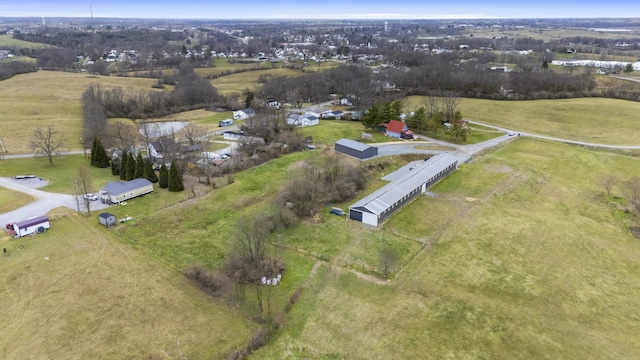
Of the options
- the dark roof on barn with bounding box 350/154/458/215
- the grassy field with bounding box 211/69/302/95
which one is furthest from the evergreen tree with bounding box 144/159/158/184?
the grassy field with bounding box 211/69/302/95

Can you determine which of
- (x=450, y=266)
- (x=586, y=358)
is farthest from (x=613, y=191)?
(x=586, y=358)

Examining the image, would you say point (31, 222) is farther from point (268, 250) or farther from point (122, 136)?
point (122, 136)

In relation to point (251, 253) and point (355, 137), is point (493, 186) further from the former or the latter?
point (251, 253)

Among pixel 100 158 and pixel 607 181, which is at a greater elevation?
pixel 100 158

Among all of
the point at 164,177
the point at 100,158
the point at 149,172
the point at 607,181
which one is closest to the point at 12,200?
the point at 149,172

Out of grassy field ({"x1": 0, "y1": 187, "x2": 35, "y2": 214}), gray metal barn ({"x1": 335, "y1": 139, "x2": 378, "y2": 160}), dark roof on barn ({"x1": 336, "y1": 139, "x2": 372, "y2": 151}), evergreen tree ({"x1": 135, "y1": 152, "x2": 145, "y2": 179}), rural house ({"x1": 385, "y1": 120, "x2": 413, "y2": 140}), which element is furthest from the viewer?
rural house ({"x1": 385, "y1": 120, "x2": 413, "y2": 140})

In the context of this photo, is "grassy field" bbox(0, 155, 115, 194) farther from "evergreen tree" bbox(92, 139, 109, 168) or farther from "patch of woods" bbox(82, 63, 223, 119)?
"patch of woods" bbox(82, 63, 223, 119)
